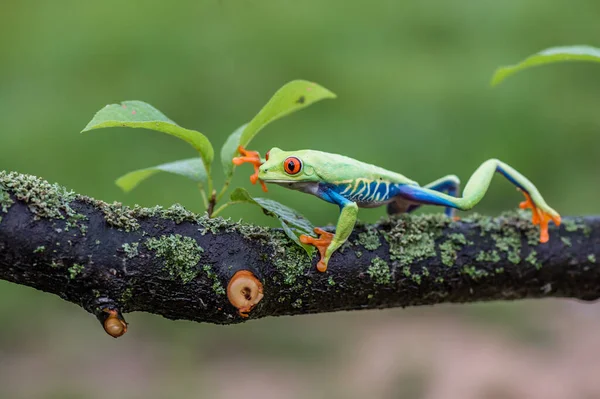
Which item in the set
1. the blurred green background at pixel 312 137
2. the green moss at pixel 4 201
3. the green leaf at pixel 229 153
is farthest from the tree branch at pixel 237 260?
the blurred green background at pixel 312 137

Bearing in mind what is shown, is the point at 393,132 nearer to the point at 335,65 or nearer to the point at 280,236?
the point at 335,65

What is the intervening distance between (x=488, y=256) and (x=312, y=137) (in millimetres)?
2724

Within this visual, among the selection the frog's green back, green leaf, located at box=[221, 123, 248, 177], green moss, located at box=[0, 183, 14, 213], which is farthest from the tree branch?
green leaf, located at box=[221, 123, 248, 177]

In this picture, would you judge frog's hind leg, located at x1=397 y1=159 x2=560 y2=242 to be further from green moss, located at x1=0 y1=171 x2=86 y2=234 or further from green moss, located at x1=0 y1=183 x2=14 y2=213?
green moss, located at x1=0 y1=183 x2=14 y2=213

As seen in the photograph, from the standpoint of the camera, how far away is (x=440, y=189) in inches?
72.1

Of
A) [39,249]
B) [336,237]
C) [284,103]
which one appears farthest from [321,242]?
[39,249]

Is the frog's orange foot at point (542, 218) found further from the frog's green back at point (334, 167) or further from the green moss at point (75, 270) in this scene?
the green moss at point (75, 270)

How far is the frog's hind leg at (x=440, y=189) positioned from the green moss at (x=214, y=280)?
2.13ft

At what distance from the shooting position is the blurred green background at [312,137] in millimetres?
3730

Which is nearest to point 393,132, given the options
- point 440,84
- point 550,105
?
point 440,84

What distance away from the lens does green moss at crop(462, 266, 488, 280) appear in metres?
1.63

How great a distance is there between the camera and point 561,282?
1801 millimetres

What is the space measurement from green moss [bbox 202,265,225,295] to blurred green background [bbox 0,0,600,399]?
2522 millimetres

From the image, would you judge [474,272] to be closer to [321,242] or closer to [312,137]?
[321,242]
